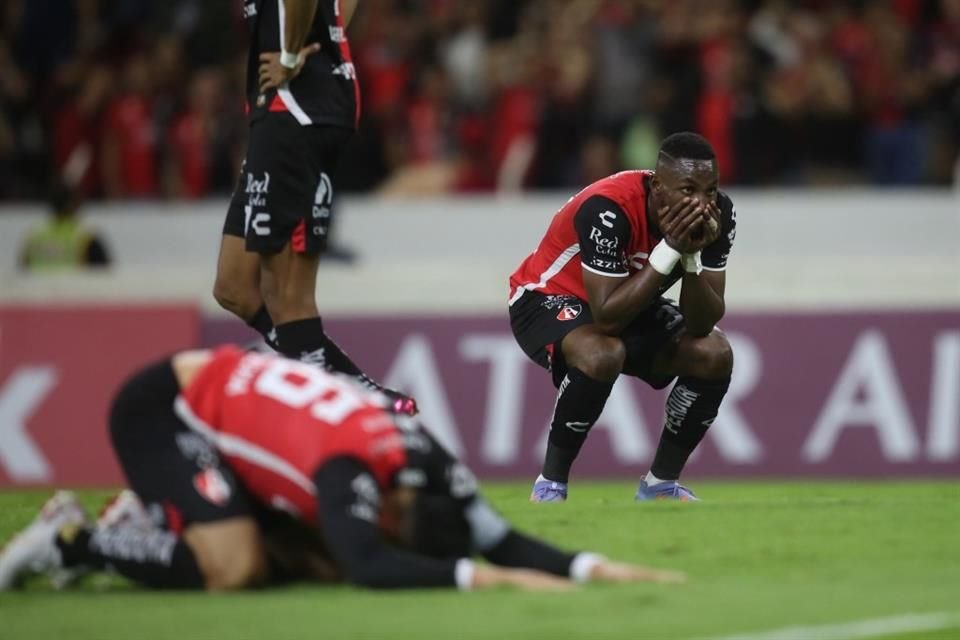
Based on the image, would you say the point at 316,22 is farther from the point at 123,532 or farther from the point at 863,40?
the point at 863,40

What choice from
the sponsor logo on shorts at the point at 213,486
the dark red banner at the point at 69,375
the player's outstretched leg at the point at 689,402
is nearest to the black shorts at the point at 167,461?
the sponsor logo on shorts at the point at 213,486

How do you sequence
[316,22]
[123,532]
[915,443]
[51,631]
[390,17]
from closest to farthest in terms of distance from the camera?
[51,631]
[123,532]
[316,22]
[915,443]
[390,17]

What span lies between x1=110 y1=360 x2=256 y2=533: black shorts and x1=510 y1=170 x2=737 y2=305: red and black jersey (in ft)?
8.64

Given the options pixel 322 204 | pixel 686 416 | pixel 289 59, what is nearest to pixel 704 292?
pixel 686 416

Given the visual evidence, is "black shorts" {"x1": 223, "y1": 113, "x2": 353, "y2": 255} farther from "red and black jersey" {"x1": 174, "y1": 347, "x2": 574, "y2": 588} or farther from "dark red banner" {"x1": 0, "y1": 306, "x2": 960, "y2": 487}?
"dark red banner" {"x1": 0, "y1": 306, "x2": 960, "y2": 487}

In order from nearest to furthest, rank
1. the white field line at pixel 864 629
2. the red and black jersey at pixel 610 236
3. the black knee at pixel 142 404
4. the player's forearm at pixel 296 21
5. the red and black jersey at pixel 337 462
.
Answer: the white field line at pixel 864 629, the red and black jersey at pixel 337 462, the black knee at pixel 142 404, the player's forearm at pixel 296 21, the red and black jersey at pixel 610 236

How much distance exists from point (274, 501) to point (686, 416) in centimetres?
320

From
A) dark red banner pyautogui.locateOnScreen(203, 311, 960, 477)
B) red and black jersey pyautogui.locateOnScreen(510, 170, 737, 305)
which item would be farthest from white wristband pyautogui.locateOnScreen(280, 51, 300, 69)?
dark red banner pyautogui.locateOnScreen(203, 311, 960, 477)

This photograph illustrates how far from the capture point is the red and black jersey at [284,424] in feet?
19.5

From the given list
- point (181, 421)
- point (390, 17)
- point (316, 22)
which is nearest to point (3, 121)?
point (390, 17)

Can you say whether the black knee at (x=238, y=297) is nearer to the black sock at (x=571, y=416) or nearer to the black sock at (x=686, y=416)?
the black sock at (x=571, y=416)

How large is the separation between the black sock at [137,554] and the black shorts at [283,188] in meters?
2.19

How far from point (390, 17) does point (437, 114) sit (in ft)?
4.48

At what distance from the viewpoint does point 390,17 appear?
1647 centimetres
